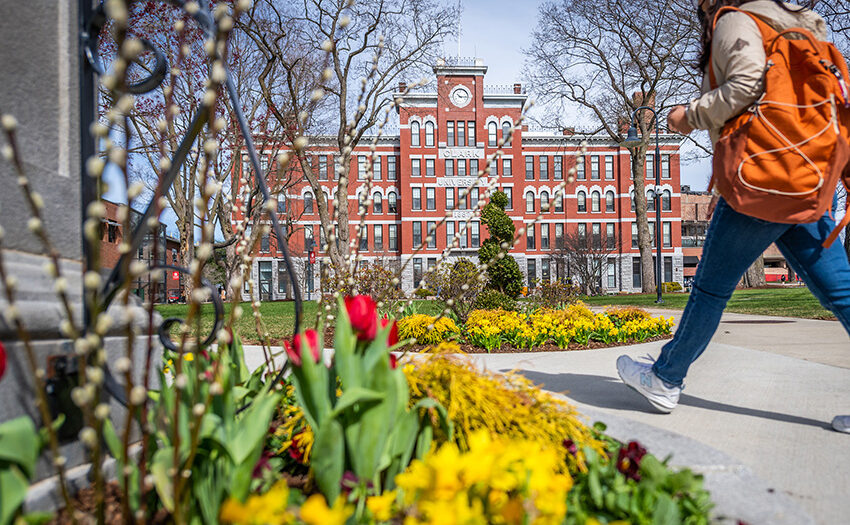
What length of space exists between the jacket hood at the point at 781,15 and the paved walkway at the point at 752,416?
5.97 ft

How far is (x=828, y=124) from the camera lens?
2227 millimetres

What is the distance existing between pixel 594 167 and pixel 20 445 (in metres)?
47.4

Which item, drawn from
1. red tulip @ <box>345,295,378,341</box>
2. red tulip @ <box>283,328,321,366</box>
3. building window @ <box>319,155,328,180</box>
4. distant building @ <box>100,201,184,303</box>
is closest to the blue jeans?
red tulip @ <box>345,295,378,341</box>

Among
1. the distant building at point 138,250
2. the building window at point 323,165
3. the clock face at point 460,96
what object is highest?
the clock face at point 460,96

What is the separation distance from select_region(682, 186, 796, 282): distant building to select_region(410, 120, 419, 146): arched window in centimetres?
3427

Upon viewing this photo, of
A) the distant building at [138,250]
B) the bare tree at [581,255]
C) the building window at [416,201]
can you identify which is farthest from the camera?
the building window at [416,201]

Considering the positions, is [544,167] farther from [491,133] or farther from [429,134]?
[429,134]

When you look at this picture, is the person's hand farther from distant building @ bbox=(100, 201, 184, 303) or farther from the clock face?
the clock face

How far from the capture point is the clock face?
137ft

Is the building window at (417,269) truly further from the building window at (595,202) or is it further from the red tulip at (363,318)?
the red tulip at (363,318)

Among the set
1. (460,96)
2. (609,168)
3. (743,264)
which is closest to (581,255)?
(609,168)

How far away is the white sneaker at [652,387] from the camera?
2750 mm

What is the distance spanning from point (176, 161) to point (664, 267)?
160 feet

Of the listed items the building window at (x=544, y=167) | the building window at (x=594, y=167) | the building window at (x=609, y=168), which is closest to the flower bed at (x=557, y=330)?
the building window at (x=544, y=167)
